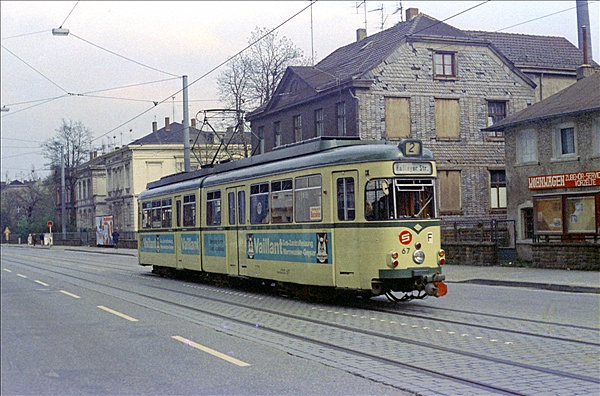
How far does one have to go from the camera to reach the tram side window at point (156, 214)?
25.4 m

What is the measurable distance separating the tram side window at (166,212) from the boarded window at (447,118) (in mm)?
18210

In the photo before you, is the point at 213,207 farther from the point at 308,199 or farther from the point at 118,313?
the point at 118,313

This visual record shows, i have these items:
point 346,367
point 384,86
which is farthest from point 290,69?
point 346,367

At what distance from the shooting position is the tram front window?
46.0 feet

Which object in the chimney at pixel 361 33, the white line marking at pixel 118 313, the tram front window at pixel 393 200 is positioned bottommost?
the white line marking at pixel 118 313

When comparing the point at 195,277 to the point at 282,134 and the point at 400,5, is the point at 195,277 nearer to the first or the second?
the point at 282,134

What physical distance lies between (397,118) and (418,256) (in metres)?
24.6

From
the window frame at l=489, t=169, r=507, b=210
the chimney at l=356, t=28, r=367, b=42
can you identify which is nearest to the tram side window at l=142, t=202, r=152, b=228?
the window frame at l=489, t=169, r=507, b=210

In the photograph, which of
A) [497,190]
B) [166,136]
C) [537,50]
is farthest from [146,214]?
[166,136]

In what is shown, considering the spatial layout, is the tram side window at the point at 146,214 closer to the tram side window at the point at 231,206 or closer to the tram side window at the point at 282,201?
the tram side window at the point at 231,206

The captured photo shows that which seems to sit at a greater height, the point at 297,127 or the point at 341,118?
the point at 297,127

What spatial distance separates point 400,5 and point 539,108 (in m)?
17.7

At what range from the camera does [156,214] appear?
2581 centimetres

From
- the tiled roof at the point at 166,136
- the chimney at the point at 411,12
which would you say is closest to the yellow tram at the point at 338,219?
the chimney at the point at 411,12
